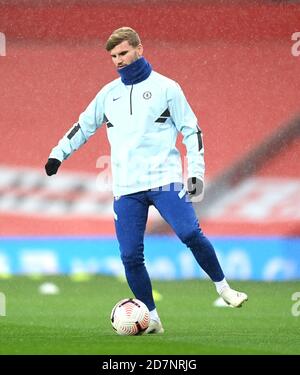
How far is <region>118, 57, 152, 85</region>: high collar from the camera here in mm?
8430

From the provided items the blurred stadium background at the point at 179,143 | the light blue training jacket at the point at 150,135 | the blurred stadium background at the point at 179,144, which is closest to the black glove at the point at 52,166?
the light blue training jacket at the point at 150,135

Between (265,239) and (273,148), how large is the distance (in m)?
1.34

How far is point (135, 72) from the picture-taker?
8.45 m

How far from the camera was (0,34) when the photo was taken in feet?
48.0

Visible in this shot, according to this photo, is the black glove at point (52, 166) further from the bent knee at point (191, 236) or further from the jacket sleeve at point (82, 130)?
the bent knee at point (191, 236)

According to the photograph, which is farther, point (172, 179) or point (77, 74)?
point (77, 74)

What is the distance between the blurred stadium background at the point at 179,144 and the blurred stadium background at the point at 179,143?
0.04 ft

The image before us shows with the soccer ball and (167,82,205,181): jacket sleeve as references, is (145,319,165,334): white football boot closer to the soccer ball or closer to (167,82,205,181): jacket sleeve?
the soccer ball

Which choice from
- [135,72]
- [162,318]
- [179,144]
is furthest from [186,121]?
[179,144]

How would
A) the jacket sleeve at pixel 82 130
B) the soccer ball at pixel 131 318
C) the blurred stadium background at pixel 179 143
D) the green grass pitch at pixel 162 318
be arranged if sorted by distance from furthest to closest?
1. the blurred stadium background at pixel 179 143
2. the jacket sleeve at pixel 82 130
3. the soccer ball at pixel 131 318
4. the green grass pitch at pixel 162 318

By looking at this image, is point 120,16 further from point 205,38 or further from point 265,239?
point 265,239

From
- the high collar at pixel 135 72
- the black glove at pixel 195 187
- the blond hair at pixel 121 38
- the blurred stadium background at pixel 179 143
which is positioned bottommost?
the black glove at pixel 195 187

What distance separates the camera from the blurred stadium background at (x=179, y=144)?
44.3 ft
